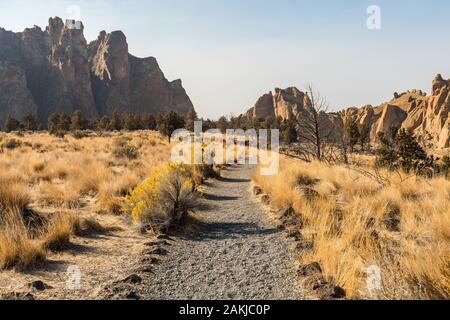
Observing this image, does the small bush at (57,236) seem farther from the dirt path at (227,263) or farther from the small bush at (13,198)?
the dirt path at (227,263)

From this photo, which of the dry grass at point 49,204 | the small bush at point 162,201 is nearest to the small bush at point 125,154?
the dry grass at point 49,204

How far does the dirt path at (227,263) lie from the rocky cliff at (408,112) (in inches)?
3032

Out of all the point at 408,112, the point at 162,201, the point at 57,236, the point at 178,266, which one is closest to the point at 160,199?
the point at 162,201

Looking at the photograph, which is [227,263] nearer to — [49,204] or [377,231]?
[377,231]

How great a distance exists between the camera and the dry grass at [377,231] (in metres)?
4.21

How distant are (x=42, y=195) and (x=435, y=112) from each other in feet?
420

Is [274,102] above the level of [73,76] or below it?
below

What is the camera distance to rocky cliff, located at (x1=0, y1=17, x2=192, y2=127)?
5561 inches

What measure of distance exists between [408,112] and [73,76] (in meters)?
126

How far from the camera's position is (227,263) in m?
5.86

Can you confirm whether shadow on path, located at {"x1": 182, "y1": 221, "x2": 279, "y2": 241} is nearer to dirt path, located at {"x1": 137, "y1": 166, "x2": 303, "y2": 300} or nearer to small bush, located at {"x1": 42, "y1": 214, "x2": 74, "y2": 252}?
dirt path, located at {"x1": 137, "y1": 166, "x2": 303, "y2": 300}

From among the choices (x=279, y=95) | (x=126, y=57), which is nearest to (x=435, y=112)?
(x=279, y=95)

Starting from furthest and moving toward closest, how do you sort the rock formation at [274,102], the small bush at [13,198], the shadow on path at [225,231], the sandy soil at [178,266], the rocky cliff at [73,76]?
the rock formation at [274,102]
the rocky cliff at [73,76]
the small bush at [13,198]
the shadow on path at [225,231]
the sandy soil at [178,266]
